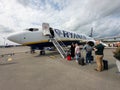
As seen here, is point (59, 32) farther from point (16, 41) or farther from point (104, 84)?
point (104, 84)

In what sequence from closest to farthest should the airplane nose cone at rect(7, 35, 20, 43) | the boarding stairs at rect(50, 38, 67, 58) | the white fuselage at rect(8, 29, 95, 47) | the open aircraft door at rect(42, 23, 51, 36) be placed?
1. the airplane nose cone at rect(7, 35, 20, 43)
2. the white fuselage at rect(8, 29, 95, 47)
3. the boarding stairs at rect(50, 38, 67, 58)
4. the open aircraft door at rect(42, 23, 51, 36)

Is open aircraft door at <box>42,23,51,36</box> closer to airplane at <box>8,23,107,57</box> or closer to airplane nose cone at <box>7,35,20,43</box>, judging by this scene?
airplane at <box>8,23,107,57</box>

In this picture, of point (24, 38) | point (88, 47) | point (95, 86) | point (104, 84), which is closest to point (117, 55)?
point (104, 84)

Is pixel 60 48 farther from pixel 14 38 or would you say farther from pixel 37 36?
pixel 14 38

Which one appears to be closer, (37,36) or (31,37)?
(31,37)

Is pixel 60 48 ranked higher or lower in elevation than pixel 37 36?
lower

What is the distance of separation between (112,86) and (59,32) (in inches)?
501

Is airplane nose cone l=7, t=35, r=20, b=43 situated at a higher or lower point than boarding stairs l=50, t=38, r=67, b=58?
higher

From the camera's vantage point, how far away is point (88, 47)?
29.1 ft

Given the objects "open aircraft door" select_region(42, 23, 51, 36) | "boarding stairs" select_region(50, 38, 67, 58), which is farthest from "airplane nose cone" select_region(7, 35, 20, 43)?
"boarding stairs" select_region(50, 38, 67, 58)

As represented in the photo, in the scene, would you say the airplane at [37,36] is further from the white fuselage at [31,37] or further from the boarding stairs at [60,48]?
the boarding stairs at [60,48]

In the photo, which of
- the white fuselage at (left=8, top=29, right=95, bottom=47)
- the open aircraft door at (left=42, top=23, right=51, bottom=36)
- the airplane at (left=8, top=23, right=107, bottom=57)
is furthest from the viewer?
the open aircraft door at (left=42, top=23, right=51, bottom=36)

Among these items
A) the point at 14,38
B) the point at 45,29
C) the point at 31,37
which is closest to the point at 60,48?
the point at 45,29

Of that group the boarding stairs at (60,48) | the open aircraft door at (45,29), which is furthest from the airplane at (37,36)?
the boarding stairs at (60,48)
